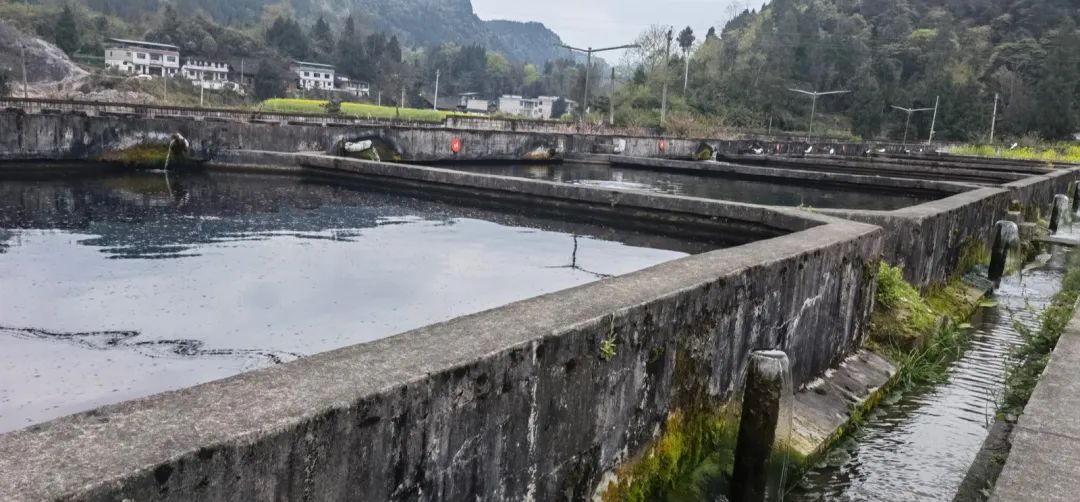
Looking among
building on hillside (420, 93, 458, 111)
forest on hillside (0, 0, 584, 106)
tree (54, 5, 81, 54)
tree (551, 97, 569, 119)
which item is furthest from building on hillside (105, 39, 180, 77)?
tree (551, 97, 569, 119)

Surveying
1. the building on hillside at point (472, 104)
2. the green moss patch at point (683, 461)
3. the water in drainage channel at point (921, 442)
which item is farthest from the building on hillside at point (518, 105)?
the green moss patch at point (683, 461)

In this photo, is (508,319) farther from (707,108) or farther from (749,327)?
(707,108)

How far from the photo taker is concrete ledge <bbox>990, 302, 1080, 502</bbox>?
306 centimetres

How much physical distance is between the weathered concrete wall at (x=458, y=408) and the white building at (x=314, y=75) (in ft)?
320

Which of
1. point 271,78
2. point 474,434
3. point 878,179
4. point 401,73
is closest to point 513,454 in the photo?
point 474,434

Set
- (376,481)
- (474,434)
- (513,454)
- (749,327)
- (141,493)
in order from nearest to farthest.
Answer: (141,493)
(376,481)
(474,434)
(513,454)
(749,327)

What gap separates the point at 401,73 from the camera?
352 feet

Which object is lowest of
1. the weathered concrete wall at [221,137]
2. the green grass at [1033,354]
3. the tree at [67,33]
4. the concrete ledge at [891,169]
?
the green grass at [1033,354]

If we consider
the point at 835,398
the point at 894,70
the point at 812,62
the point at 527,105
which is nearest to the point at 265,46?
the point at 527,105

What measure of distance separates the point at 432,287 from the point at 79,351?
2398 millimetres

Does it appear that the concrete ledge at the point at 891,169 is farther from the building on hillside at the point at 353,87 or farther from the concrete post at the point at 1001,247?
the building on hillside at the point at 353,87

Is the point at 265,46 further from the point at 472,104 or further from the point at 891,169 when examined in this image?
the point at 891,169

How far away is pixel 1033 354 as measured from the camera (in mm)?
7391

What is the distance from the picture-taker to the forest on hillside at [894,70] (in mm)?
75875
